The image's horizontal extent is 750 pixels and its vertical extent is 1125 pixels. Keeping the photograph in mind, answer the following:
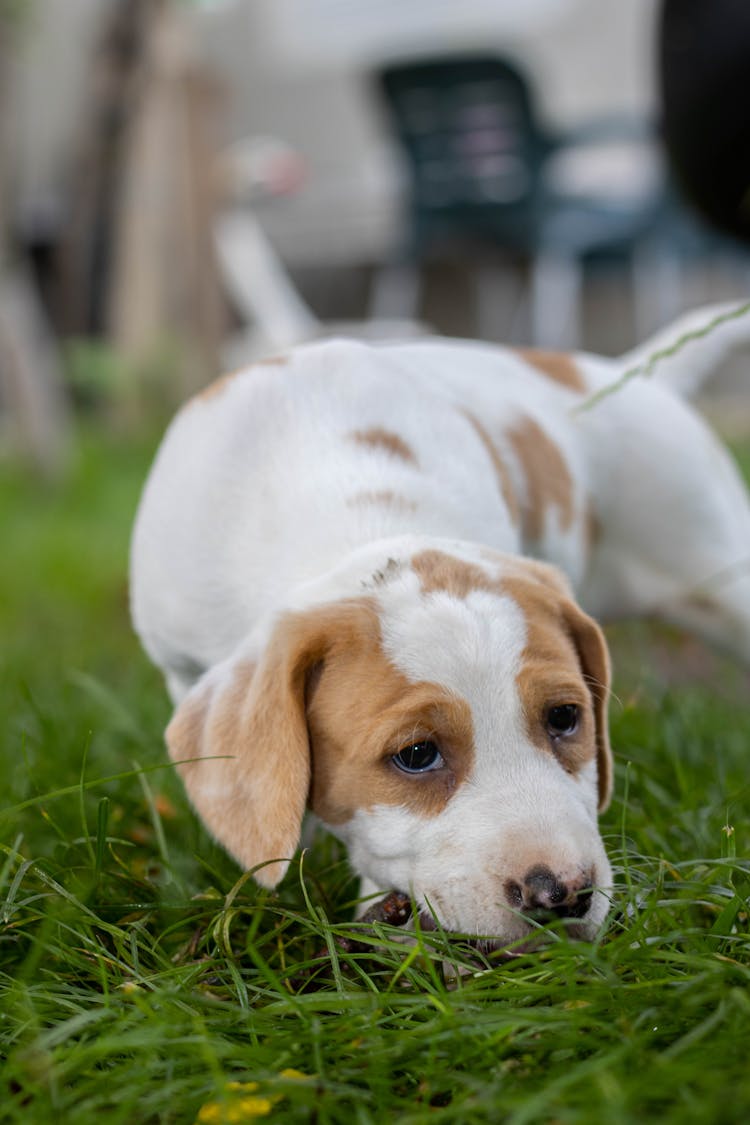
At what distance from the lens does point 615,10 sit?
17156 millimetres

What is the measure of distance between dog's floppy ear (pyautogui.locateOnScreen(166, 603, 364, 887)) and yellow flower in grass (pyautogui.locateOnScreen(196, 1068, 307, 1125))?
51 centimetres

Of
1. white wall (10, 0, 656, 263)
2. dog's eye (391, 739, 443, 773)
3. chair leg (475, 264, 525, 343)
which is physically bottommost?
chair leg (475, 264, 525, 343)

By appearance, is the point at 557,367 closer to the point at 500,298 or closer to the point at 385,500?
the point at 385,500

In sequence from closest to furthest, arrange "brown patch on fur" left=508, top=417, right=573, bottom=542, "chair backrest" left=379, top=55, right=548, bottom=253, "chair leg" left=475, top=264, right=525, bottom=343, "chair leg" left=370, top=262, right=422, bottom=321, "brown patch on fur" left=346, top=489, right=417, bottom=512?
"brown patch on fur" left=346, top=489, right=417, bottom=512 → "brown patch on fur" left=508, top=417, right=573, bottom=542 → "chair backrest" left=379, top=55, right=548, bottom=253 → "chair leg" left=370, top=262, right=422, bottom=321 → "chair leg" left=475, top=264, right=525, bottom=343

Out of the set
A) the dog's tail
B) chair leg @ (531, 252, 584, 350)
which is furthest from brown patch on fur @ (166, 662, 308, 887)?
chair leg @ (531, 252, 584, 350)

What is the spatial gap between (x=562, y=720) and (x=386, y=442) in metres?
0.87

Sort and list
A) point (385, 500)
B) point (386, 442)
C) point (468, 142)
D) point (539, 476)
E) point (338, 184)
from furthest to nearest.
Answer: point (338, 184), point (468, 142), point (539, 476), point (386, 442), point (385, 500)

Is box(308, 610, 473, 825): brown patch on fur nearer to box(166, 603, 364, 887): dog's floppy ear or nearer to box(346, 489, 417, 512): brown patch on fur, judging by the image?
box(166, 603, 364, 887): dog's floppy ear

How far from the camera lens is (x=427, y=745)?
2264 millimetres

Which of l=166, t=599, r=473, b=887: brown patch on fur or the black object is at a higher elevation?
the black object

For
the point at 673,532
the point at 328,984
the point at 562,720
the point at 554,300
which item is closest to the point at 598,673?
the point at 562,720

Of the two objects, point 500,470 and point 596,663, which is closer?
point 596,663

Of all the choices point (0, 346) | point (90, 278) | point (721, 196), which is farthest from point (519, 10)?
point (721, 196)

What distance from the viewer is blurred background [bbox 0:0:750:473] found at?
356 inches
